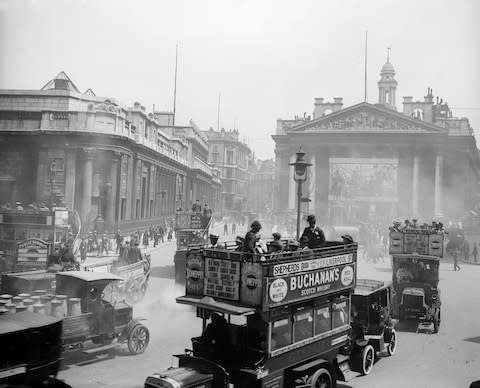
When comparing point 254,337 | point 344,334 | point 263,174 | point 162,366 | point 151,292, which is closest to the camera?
point 254,337

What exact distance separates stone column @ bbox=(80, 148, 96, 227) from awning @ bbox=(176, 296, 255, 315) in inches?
1094

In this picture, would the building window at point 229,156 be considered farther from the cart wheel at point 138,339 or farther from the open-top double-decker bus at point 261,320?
the open-top double-decker bus at point 261,320

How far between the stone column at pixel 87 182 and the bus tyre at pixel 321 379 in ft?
92.6

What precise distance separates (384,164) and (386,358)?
54501mm

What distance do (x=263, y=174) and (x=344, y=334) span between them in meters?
122

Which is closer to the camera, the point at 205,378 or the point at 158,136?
the point at 205,378

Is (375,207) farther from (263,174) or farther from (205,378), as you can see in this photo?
(263,174)

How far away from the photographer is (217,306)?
7000mm

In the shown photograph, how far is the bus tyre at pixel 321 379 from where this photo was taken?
7.57 metres

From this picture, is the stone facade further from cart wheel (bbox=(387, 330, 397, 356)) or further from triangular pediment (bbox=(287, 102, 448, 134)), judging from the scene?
cart wheel (bbox=(387, 330, 397, 356))

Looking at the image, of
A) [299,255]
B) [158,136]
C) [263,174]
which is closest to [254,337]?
[299,255]

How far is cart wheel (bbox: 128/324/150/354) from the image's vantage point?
10.4 m

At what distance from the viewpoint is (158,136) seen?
1949 inches

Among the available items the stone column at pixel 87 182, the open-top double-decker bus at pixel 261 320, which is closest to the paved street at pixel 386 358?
the open-top double-decker bus at pixel 261 320
